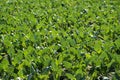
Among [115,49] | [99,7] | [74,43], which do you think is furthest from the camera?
[99,7]

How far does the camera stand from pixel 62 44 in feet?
17.3

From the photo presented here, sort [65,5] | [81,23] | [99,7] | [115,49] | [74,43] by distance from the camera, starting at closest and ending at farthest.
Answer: [115,49], [74,43], [81,23], [99,7], [65,5]

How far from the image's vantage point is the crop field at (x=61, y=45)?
442cm

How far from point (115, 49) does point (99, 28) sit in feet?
4.95

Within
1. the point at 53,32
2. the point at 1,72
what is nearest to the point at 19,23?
the point at 53,32

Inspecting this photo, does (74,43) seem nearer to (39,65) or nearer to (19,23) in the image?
(39,65)

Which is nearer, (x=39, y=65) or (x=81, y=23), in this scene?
(x=39, y=65)

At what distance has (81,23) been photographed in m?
6.94

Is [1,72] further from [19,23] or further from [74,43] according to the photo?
[19,23]

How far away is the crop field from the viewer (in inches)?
174

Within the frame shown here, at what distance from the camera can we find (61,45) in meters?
5.28

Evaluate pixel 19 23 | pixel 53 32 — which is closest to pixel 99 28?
pixel 53 32

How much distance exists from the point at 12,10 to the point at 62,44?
404 cm

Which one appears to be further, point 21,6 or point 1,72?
point 21,6
